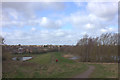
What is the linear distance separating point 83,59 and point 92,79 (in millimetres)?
25860

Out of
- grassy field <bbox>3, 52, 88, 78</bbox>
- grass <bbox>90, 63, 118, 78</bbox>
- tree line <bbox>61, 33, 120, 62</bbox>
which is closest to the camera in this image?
grass <bbox>90, 63, 118, 78</bbox>

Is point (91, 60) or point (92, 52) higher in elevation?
point (92, 52)

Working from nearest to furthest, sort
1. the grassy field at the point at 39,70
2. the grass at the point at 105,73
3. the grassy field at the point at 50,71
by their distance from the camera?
the grass at the point at 105,73, the grassy field at the point at 50,71, the grassy field at the point at 39,70

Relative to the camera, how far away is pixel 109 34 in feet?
112

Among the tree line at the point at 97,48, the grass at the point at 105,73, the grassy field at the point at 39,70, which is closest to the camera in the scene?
the grass at the point at 105,73

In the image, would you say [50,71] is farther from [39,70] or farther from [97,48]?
[97,48]

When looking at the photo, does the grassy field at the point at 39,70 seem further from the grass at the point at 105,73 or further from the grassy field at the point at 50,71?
the grass at the point at 105,73

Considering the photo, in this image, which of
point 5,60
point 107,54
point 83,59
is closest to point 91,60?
point 83,59

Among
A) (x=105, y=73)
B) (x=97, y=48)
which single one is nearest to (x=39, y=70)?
(x=105, y=73)

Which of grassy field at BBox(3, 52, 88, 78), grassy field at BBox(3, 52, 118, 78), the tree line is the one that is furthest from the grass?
the tree line

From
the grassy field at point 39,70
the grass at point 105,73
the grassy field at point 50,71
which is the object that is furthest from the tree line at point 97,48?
the grass at point 105,73

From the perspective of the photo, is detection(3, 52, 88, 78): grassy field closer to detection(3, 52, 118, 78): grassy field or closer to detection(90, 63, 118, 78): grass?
detection(3, 52, 118, 78): grassy field

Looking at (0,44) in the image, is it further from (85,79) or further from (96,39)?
(96,39)

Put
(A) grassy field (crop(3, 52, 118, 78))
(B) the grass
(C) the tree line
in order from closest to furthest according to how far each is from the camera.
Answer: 1. (B) the grass
2. (A) grassy field (crop(3, 52, 118, 78))
3. (C) the tree line
